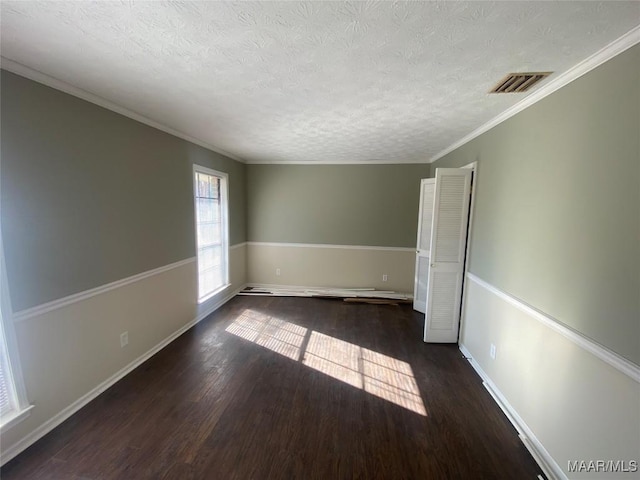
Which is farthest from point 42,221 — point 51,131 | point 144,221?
point 144,221

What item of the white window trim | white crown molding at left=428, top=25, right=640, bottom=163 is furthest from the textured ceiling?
the white window trim

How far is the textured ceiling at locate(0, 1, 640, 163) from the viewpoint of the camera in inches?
44.5

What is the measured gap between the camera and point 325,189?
4.97 m

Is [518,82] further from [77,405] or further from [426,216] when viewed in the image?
[77,405]

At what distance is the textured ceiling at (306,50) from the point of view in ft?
3.71

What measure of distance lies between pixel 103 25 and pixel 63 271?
165 cm

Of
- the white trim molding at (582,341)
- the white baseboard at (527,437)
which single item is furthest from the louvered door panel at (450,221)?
the white baseboard at (527,437)

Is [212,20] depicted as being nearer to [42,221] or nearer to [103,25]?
[103,25]

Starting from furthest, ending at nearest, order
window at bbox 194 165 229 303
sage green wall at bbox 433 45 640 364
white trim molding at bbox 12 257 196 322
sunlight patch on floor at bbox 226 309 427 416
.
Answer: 1. window at bbox 194 165 229 303
2. sunlight patch on floor at bbox 226 309 427 416
3. white trim molding at bbox 12 257 196 322
4. sage green wall at bbox 433 45 640 364

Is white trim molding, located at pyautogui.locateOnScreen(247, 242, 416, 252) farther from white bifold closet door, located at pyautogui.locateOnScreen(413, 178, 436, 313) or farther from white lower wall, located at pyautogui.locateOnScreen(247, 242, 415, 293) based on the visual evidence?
white bifold closet door, located at pyautogui.locateOnScreen(413, 178, 436, 313)

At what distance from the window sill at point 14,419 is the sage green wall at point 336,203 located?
377 centimetres

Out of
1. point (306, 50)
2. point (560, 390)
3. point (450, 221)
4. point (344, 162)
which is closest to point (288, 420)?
point (560, 390)

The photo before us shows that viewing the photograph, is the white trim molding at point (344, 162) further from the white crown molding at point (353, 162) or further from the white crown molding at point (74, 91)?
the white crown molding at point (74, 91)

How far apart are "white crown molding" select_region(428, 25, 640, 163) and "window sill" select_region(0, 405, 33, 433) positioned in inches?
155
